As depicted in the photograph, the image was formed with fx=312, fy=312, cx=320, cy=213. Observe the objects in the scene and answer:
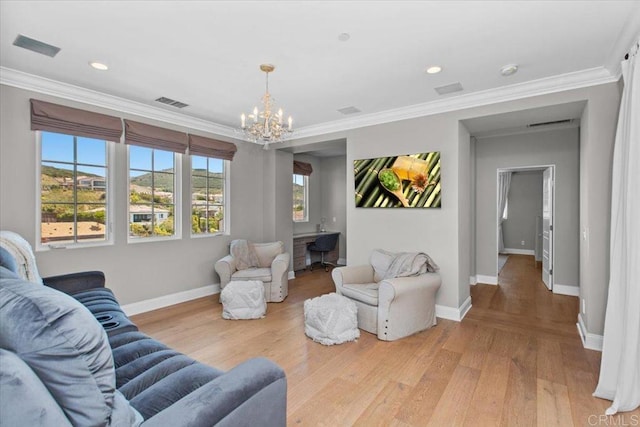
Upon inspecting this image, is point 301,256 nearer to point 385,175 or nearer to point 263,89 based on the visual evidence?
point 385,175

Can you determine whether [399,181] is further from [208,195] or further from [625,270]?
[208,195]

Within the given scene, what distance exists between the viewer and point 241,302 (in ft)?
12.6

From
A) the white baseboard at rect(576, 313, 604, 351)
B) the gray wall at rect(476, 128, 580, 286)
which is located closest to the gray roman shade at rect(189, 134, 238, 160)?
the gray wall at rect(476, 128, 580, 286)

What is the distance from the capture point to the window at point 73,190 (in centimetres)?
334

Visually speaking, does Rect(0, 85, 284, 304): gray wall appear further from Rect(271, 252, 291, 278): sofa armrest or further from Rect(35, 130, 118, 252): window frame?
Rect(271, 252, 291, 278): sofa armrest

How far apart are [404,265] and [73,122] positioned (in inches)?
157

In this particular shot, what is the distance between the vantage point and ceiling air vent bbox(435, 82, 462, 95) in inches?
131

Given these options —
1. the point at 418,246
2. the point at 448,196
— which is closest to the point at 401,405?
the point at 418,246

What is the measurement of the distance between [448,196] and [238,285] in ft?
9.31

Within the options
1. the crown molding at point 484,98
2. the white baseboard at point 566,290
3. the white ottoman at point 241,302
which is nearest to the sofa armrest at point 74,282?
the white ottoman at point 241,302

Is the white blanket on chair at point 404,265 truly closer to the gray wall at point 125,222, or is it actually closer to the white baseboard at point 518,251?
the gray wall at point 125,222

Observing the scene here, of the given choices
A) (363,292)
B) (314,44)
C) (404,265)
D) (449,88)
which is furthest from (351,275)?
(314,44)

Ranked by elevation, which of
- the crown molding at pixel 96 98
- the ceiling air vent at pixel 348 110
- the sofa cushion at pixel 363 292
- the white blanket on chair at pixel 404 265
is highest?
the ceiling air vent at pixel 348 110

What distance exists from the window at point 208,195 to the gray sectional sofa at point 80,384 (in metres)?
3.47
